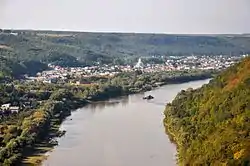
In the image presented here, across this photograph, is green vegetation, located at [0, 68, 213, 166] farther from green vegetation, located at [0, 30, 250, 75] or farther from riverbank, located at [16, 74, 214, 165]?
green vegetation, located at [0, 30, 250, 75]

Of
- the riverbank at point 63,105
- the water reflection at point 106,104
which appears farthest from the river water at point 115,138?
the riverbank at point 63,105

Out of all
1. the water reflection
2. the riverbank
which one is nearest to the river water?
the water reflection

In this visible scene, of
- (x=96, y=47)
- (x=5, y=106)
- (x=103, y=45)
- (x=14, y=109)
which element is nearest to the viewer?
(x=14, y=109)

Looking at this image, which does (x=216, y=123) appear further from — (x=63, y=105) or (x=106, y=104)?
(x=106, y=104)

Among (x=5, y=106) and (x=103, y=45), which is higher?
(x=103, y=45)

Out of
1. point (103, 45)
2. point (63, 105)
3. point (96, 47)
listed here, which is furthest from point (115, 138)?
point (103, 45)

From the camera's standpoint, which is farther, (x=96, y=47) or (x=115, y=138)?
(x=96, y=47)

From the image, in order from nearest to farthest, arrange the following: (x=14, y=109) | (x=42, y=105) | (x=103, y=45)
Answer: (x=14, y=109) → (x=42, y=105) → (x=103, y=45)
